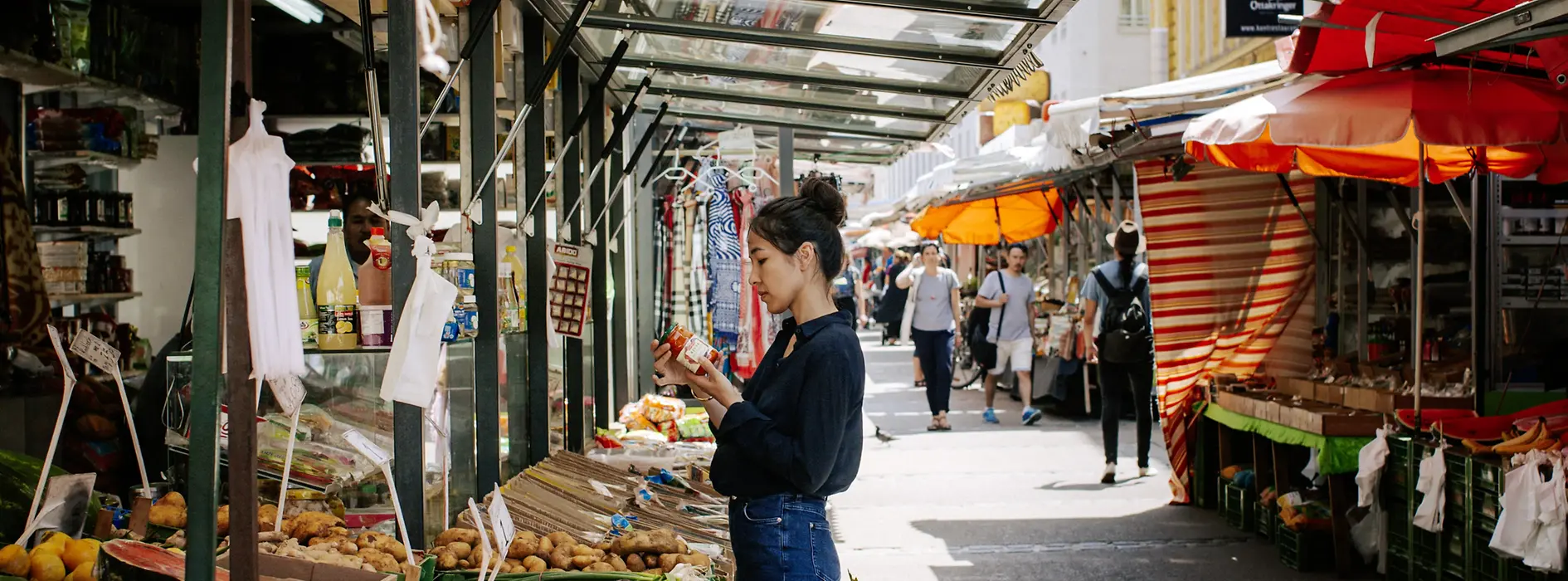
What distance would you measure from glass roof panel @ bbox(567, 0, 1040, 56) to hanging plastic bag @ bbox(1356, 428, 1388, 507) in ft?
9.15

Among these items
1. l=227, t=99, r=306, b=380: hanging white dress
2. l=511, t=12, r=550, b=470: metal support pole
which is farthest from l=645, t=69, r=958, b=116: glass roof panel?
l=227, t=99, r=306, b=380: hanging white dress

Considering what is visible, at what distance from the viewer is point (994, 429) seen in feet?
42.2

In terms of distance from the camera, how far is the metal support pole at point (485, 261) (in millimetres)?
4137

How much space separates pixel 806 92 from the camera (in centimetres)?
760

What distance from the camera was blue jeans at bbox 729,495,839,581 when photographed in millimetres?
3090

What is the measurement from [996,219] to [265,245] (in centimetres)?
1565

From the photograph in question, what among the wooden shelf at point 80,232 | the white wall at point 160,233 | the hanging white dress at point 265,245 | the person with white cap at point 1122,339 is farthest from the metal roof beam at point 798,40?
the person with white cap at point 1122,339

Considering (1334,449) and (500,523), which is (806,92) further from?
(500,523)

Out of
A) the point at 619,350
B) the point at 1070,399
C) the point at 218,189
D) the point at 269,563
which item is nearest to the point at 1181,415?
the point at 619,350

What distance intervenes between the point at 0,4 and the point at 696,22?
119 inches

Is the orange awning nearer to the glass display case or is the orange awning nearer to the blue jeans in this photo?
the glass display case

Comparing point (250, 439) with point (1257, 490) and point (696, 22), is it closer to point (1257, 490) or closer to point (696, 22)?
point (696, 22)

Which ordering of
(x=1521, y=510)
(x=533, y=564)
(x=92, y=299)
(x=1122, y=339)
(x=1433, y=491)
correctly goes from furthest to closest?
1. (x=1122, y=339)
2. (x=92, y=299)
3. (x=1433, y=491)
4. (x=1521, y=510)
5. (x=533, y=564)

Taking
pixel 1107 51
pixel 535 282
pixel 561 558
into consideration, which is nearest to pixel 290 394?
pixel 561 558
